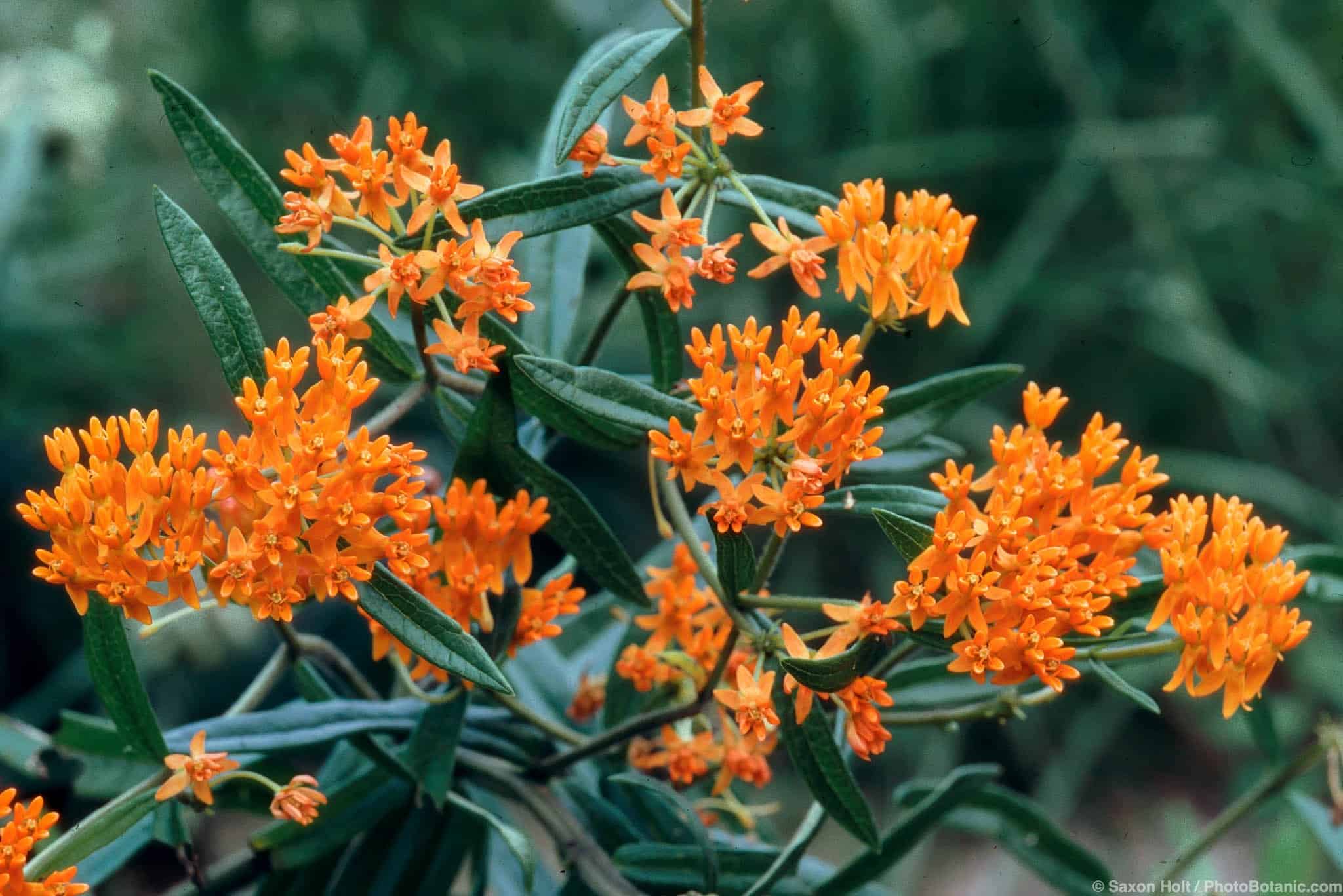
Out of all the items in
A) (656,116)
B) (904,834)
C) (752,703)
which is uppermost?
(656,116)

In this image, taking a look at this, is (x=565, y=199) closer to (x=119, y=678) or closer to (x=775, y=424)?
(x=775, y=424)

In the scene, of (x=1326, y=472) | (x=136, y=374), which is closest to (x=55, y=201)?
(x=136, y=374)

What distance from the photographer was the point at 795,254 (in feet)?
2.51

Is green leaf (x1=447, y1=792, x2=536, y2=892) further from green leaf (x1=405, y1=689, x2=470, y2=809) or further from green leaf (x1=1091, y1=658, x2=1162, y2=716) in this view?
green leaf (x1=1091, y1=658, x2=1162, y2=716)

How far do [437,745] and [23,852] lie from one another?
0.85 feet

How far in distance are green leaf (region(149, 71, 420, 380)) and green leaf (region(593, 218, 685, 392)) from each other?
6.5 inches

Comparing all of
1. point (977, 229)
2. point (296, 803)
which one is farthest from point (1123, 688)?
point (977, 229)

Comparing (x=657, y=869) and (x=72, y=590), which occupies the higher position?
(x=72, y=590)

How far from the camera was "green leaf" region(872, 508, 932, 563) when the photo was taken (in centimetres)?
69

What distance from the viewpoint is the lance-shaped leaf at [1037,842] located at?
3.54ft

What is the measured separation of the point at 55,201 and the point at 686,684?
94.5 inches

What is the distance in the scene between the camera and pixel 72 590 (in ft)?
2.24

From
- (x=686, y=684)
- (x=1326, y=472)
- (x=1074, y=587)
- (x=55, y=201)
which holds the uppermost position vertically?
(x=55, y=201)

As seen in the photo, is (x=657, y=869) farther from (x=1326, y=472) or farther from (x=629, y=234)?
(x=1326, y=472)
